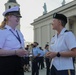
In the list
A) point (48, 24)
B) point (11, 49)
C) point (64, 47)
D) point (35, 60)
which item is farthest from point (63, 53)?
point (48, 24)

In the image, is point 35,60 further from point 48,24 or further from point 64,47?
point 48,24

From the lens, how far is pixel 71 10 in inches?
1687

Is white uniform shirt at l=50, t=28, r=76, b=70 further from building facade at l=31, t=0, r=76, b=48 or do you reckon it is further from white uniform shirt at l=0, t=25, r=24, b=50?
building facade at l=31, t=0, r=76, b=48

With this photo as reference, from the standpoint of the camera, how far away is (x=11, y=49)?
13.3 feet

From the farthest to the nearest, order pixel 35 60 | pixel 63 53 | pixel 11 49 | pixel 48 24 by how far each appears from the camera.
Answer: pixel 48 24 < pixel 35 60 < pixel 63 53 < pixel 11 49

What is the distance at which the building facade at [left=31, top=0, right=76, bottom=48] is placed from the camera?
43.2 meters

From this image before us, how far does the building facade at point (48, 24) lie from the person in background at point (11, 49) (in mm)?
37635

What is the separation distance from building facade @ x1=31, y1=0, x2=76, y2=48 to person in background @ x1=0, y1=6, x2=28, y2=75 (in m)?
37.6

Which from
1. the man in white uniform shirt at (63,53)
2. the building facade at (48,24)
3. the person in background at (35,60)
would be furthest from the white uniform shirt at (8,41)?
the building facade at (48,24)

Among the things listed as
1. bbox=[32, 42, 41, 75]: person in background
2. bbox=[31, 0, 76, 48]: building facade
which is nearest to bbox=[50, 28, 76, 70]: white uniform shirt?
bbox=[32, 42, 41, 75]: person in background

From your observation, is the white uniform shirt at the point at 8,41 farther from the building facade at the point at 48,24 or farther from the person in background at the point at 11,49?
the building facade at the point at 48,24

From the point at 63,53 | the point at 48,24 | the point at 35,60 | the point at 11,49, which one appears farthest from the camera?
the point at 48,24

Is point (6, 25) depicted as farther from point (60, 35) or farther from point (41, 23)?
point (41, 23)

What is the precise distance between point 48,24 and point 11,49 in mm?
48504
